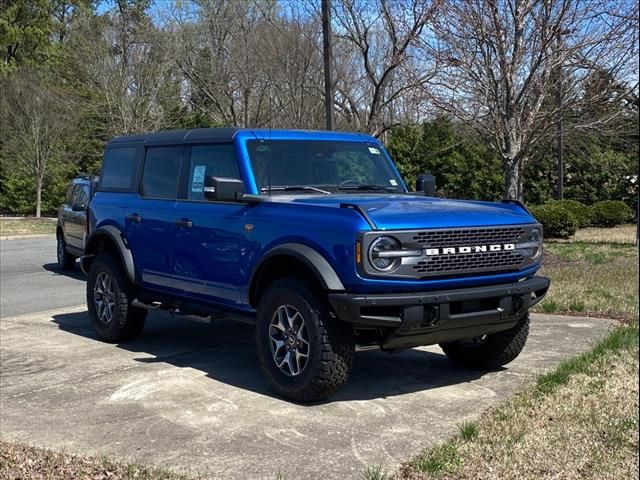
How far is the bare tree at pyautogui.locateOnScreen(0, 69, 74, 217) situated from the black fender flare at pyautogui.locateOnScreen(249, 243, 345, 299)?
27.1 metres

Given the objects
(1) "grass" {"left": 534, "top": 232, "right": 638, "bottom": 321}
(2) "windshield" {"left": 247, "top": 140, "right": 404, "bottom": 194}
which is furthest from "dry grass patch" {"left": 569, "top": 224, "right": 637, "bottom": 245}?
(2) "windshield" {"left": 247, "top": 140, "right": 404, "bottom": 194}

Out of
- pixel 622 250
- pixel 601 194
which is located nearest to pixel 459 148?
pixel 601 194

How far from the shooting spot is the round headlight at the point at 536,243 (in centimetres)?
600

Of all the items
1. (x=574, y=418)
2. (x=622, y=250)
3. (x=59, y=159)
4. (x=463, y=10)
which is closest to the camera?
(x=574, y=418)

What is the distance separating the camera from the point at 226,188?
613cm

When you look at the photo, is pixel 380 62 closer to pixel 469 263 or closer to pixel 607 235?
pixel 607 235

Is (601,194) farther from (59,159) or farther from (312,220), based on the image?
(312,220)

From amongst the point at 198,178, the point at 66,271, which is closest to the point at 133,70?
the point at 66,271

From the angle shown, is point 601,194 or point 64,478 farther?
point 601,194

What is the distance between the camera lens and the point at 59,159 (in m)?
33.3

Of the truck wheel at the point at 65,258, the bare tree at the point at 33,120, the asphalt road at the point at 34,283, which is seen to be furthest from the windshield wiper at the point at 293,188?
the bare tree at the point at 33,120

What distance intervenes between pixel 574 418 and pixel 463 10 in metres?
8.96

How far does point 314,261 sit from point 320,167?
1653 millimetres

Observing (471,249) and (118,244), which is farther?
(118,244)
